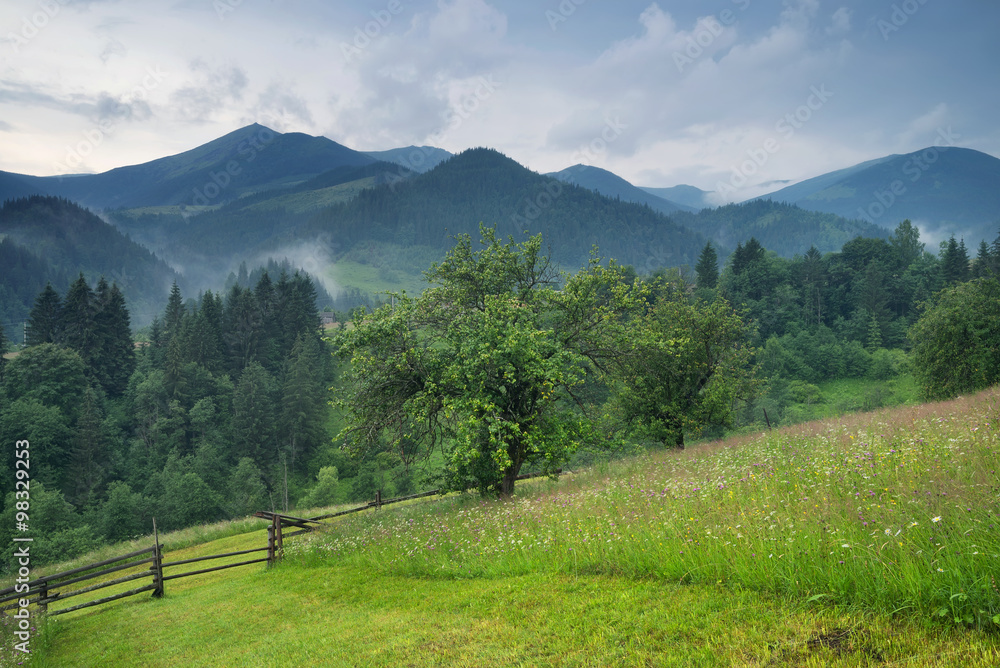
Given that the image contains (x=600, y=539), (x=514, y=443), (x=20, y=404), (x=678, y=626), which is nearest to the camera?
(x=678, y=626)

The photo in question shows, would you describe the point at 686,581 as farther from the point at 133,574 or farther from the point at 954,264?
the point at 954,264

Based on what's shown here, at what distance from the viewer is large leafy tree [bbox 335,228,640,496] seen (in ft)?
58.6

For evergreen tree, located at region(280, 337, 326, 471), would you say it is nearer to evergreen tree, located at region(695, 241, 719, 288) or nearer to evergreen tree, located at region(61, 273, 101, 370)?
evergreen tree, located at region(61, 273, 101, 370)

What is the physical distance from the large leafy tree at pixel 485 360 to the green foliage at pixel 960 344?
31.2 meters

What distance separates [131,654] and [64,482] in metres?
82.2

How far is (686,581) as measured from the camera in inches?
301

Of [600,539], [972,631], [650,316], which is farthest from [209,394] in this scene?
[972,631]

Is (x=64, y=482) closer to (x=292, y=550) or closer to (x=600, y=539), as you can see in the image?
(x=292, y=550)

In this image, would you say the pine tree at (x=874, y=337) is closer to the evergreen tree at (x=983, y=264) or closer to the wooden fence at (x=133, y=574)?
the evergreen tree at (x=983, y=264)

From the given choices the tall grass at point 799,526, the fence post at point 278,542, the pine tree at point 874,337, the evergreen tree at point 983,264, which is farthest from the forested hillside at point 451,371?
the tall grass at point 799,526

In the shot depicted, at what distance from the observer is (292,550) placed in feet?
59.0

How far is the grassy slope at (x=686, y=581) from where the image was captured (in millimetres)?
5371

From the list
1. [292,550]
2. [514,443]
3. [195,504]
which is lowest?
[195,504]

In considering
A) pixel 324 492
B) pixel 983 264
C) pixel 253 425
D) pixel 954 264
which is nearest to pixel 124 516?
pixel 253 425
